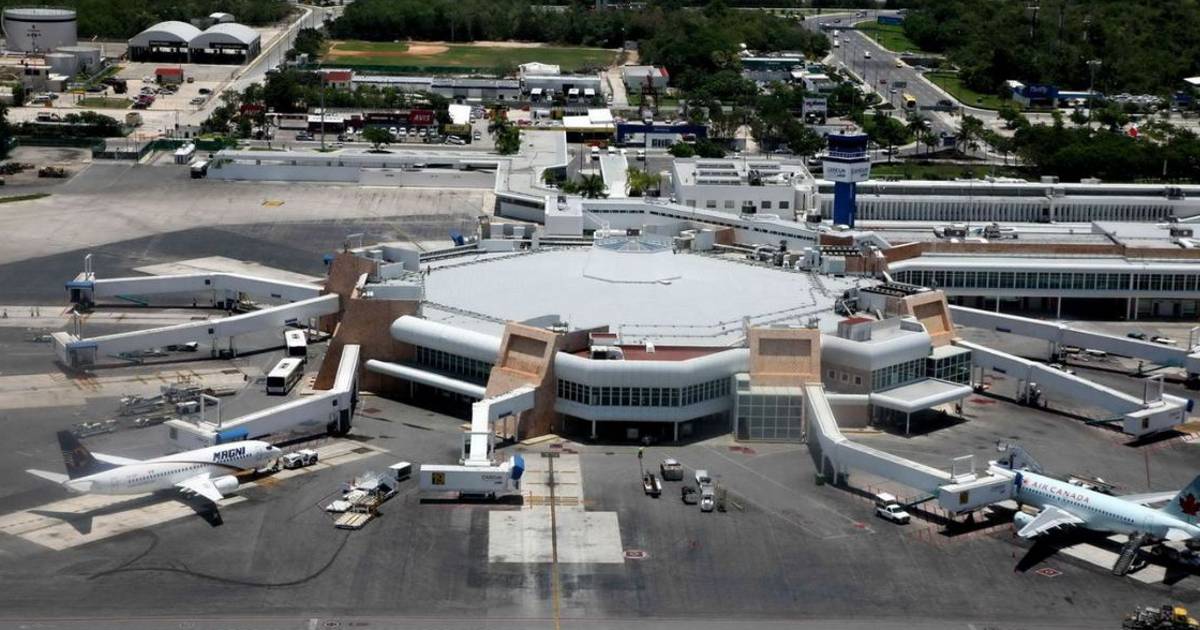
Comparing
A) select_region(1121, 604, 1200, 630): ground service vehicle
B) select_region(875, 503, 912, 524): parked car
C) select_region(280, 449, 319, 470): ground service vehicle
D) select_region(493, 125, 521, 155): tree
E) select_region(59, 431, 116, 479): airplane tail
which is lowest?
select_region(1121, 604, 1200, 630): ground service vehicle

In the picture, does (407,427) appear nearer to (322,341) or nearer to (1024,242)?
(322,341)

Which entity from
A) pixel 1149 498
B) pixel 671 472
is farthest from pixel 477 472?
pixel 1149 498

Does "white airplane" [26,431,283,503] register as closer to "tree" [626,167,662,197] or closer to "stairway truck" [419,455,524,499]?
"stairway truck" [419,455,524,499]

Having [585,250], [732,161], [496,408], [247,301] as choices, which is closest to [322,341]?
[247,301]

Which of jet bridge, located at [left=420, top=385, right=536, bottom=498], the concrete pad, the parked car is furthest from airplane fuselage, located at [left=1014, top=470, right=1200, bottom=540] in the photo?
the concrete pad

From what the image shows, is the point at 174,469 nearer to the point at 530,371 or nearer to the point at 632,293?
the point at 530,371
